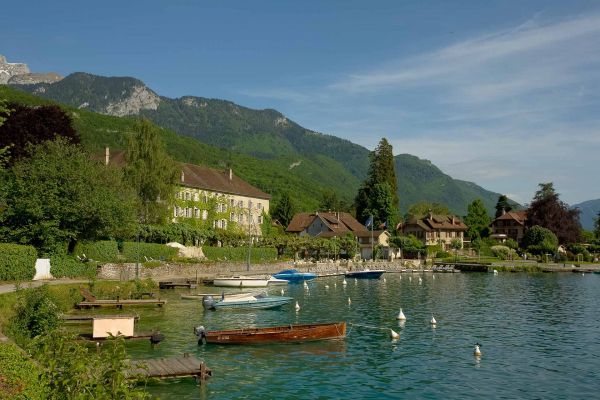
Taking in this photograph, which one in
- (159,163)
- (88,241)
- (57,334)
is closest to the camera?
(57,334)

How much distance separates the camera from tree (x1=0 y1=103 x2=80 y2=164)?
196 ft

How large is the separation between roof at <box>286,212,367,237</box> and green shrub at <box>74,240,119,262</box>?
68.5 metres

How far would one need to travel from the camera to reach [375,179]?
134m

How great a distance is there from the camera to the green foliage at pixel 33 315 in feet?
83.7

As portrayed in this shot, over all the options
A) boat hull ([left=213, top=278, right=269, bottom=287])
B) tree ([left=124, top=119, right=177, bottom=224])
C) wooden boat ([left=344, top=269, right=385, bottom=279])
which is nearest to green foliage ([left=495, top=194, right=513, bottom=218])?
wooden boat ([left=344, top=269, right=385, bottom=279])

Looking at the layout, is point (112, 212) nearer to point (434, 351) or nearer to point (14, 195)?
point (14, 195)

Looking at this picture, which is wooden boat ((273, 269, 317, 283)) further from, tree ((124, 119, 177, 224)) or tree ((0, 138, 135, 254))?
tree ((0, 138, 135, 254))

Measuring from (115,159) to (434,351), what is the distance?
68207 mm

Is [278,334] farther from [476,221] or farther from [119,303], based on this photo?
[476,221]

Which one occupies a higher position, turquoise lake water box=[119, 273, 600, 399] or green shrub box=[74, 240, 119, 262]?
green shrub box=[74, 240, 119, 262]

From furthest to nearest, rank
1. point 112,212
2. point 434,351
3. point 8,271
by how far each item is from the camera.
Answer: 1. point 112,212
2. point 8,271
3. point 434,351

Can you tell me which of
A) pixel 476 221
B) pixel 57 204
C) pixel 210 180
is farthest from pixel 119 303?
pixel 476 221

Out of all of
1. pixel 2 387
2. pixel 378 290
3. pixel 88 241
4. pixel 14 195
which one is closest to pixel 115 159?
pixel 88 241

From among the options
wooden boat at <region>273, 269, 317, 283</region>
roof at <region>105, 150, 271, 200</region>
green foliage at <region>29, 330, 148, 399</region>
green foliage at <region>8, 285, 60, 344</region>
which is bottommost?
wooden boat at <region>273, 269, 317, 283</region>
